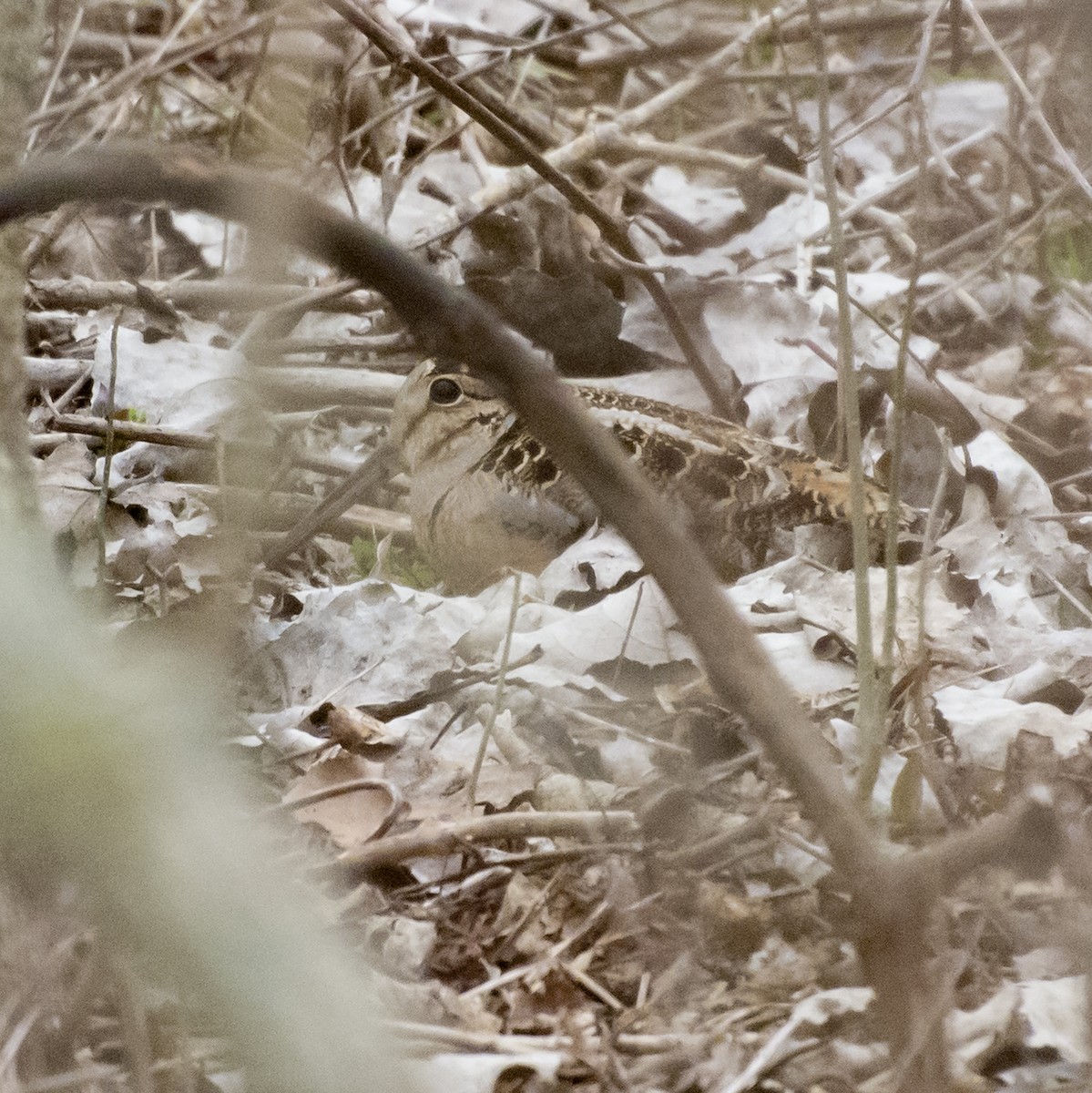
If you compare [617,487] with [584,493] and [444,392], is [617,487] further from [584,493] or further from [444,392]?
[444,392]

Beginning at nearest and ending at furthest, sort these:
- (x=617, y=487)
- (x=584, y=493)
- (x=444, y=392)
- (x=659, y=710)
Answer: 1. (x=617, y=487)
2. (x=659, y=710)
3. (x=584, y=493)
4. (x=444, y=392)

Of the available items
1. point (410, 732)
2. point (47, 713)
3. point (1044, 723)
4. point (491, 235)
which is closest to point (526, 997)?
point (410, 732)

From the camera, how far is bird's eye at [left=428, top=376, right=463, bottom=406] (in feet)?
13.5

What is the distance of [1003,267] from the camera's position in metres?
5.15

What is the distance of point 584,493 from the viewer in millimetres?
3643

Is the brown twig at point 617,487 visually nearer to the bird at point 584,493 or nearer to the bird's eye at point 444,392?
the bird at point 584,493

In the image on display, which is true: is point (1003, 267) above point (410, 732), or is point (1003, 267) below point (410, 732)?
above

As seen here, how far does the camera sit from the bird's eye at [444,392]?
4.11m

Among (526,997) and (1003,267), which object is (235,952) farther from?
(1003,267)

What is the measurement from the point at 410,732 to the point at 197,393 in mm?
1796

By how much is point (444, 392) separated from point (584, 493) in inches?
26.9

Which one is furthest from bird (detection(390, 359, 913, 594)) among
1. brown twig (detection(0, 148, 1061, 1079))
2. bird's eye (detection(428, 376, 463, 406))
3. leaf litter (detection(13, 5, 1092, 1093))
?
brown twig (detection(0, 148, 1061, 1079))

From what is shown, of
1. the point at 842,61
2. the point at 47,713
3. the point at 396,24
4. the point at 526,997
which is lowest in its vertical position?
the point at 526,997

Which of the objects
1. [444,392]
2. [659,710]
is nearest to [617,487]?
[659,710]
